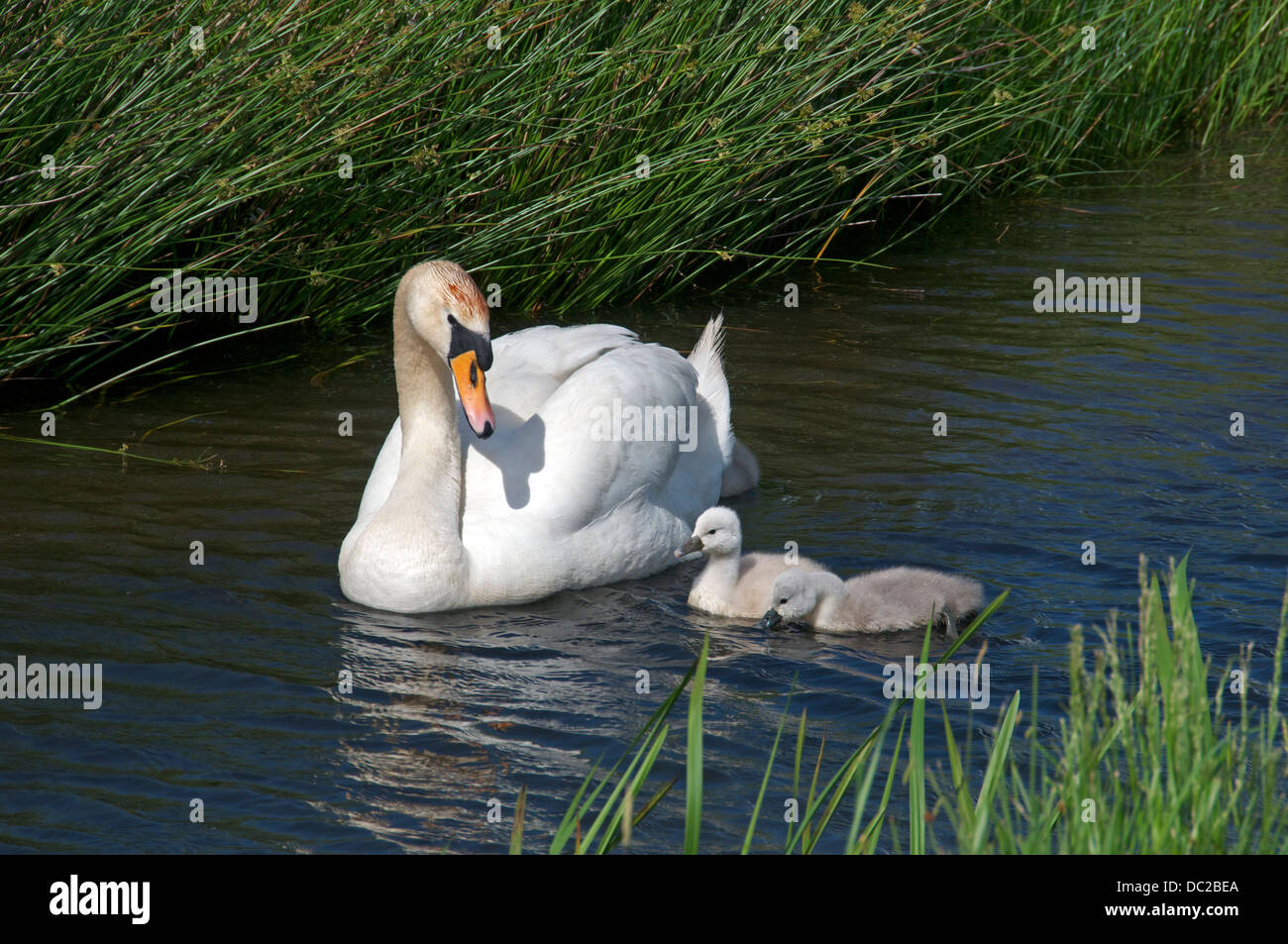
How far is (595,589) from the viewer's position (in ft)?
21.8

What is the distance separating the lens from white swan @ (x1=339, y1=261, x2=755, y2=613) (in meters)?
6.24

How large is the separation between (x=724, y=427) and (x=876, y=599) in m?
1.79

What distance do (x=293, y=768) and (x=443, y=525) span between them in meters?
1.49

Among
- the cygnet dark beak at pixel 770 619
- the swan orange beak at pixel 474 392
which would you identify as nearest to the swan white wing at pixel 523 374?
the swan orange beak at pixel 474 392

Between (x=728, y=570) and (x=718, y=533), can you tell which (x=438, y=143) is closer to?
(x=718, y=533)

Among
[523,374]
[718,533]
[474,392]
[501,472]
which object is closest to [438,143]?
[523,374]

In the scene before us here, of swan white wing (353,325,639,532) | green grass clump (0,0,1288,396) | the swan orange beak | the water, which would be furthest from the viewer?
green grass clump (0,0,1288,396)

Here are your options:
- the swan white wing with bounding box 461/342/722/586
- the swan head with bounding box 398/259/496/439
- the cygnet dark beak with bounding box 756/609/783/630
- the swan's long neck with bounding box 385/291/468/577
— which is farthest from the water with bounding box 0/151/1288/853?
the swan head with bounding box 398/259/496/439

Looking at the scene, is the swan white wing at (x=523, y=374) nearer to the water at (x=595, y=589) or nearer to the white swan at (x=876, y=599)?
the water at (x=595, y=589)

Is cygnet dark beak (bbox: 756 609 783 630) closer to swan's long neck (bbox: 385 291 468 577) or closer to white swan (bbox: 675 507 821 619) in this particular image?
white swan (bbox: 675 507 821 619)

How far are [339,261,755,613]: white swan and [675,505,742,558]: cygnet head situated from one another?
0.37 metres

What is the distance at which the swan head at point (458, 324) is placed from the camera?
5973mm

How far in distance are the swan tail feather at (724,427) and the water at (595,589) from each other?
5.4 inches
